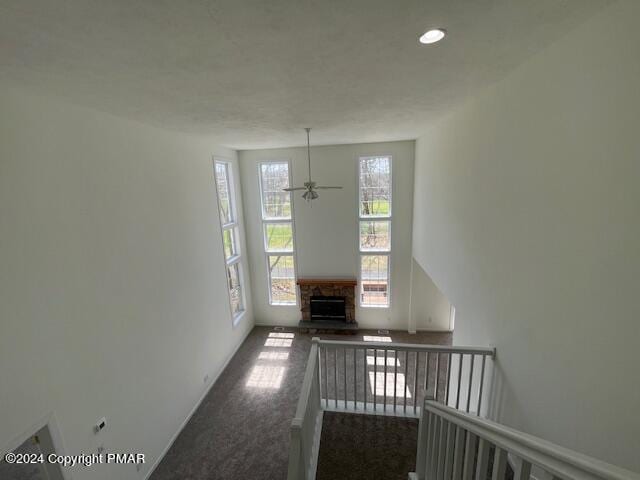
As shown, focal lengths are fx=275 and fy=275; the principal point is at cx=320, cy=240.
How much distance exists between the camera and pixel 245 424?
4391mm

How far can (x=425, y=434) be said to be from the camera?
6.88 ft

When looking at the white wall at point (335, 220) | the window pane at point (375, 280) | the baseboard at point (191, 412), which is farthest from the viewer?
the window pane at point (375, 280)

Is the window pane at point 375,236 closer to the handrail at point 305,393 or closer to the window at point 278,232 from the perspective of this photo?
the window at point 278,232

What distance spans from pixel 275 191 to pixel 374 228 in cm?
259

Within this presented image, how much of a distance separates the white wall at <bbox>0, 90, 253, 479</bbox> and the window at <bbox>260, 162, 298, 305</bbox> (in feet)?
7.43

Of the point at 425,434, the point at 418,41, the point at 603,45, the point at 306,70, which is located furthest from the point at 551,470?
the point at 306,70

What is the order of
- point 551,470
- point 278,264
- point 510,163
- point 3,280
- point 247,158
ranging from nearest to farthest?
point 551,470
point 3,280
point 510,163
point 247,158
point 278,264

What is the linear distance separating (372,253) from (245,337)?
12.4 ft

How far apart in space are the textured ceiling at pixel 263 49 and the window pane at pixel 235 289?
163 inches

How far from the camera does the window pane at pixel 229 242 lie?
5982 mm

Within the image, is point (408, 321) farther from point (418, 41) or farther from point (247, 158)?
point (418, 41)

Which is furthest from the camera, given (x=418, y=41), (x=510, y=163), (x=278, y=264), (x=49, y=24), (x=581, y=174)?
(x=278, y=264)

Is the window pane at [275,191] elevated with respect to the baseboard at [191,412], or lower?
elevated

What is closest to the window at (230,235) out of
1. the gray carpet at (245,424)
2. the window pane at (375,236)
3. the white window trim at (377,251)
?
the gray carpet at (245,424)
